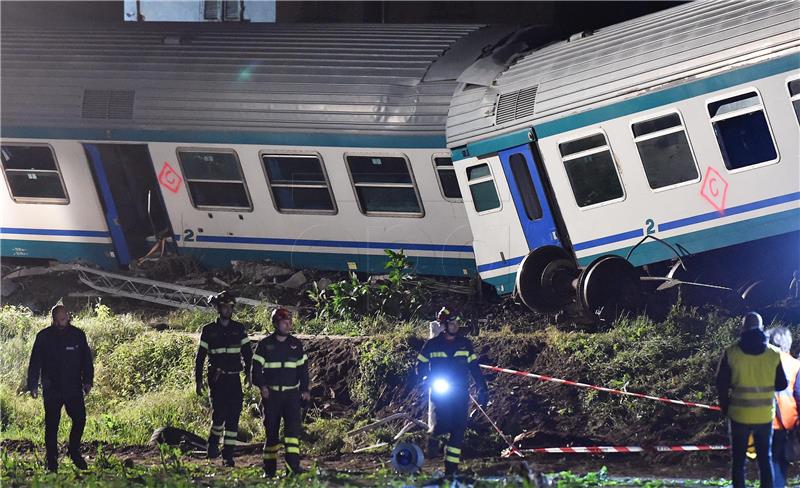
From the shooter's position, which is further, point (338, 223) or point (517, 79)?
point (338, 223)

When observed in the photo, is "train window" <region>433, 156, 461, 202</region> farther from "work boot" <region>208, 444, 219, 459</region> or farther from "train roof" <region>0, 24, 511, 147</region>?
"work boot" <region>208, 444, 219, 459</region>

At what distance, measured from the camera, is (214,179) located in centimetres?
2014

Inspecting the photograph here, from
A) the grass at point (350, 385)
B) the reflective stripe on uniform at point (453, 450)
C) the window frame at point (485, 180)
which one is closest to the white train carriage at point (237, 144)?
the window frame at point (485, 180)

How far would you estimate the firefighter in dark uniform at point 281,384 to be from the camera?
1260 cm

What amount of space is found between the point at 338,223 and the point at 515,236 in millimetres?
3051

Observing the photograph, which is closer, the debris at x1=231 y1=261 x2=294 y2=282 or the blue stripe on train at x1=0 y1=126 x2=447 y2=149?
the blue stripe on train at x1=0 y1=126 x2=447 y2=149

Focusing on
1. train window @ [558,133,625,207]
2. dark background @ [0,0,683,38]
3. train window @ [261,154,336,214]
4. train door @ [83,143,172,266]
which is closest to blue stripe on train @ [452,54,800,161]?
train window @ [558,133,625,207]

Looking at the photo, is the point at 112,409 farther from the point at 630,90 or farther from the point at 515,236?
the point at 630,90

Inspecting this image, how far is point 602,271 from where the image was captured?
15.9 meters

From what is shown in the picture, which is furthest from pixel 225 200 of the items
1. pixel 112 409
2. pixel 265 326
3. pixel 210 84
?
pixel 112 409

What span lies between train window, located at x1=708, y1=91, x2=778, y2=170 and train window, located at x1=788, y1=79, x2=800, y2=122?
13.4 inches

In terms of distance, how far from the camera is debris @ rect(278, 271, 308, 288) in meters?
19.4

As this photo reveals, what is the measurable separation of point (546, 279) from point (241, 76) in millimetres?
5968

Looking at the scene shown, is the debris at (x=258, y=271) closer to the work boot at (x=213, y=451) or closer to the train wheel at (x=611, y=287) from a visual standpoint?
the train wheel at (x=611, y=287)
